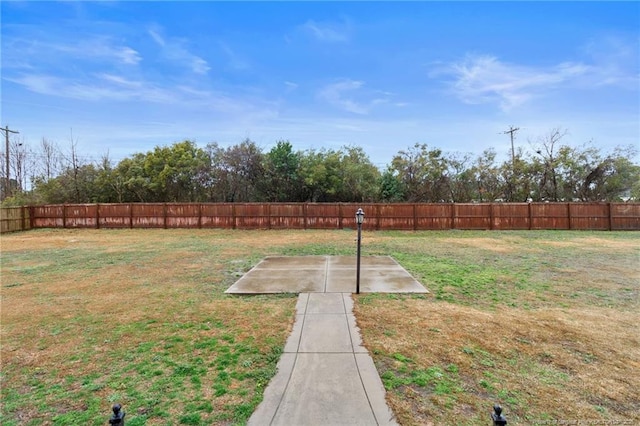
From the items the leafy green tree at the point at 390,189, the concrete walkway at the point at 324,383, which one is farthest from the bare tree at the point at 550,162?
the concrete walkway at the point at 324,383

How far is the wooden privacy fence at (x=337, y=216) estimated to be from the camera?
16625 mm

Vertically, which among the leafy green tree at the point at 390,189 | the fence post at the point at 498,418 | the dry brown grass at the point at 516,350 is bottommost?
the dry brown grass at the point at 516,350

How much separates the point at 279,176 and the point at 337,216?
7.59 metres

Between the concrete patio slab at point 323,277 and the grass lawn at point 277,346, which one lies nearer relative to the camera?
the grass lawn at point 277,346

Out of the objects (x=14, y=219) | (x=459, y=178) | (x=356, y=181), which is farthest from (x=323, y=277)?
(x=459, y=178)

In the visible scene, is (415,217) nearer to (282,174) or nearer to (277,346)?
(282,174)

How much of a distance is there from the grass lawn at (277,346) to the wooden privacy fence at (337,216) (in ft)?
34.3

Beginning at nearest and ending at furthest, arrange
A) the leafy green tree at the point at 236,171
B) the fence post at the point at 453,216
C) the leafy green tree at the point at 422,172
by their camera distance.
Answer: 1. the fence post at the point at 453,216
2. the leafy green tree at the point at 422,172
3. the leafy green tree at the point at 236,171

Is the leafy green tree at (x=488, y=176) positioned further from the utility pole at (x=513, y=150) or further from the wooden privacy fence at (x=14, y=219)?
the wooden privacy fence at (x=14, y=219)

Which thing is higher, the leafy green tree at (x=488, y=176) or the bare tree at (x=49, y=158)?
the bare tree at (x=49, y=158)

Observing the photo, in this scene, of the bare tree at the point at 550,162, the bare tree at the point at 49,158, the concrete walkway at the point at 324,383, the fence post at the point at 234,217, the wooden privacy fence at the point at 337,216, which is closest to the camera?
the concrete walkway at the point at 324,383

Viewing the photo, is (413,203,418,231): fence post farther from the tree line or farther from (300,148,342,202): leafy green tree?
(300,148,342,202): leafy green tree

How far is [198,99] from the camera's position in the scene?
Answer: 59.3 feet

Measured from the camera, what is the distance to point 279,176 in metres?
23.3
